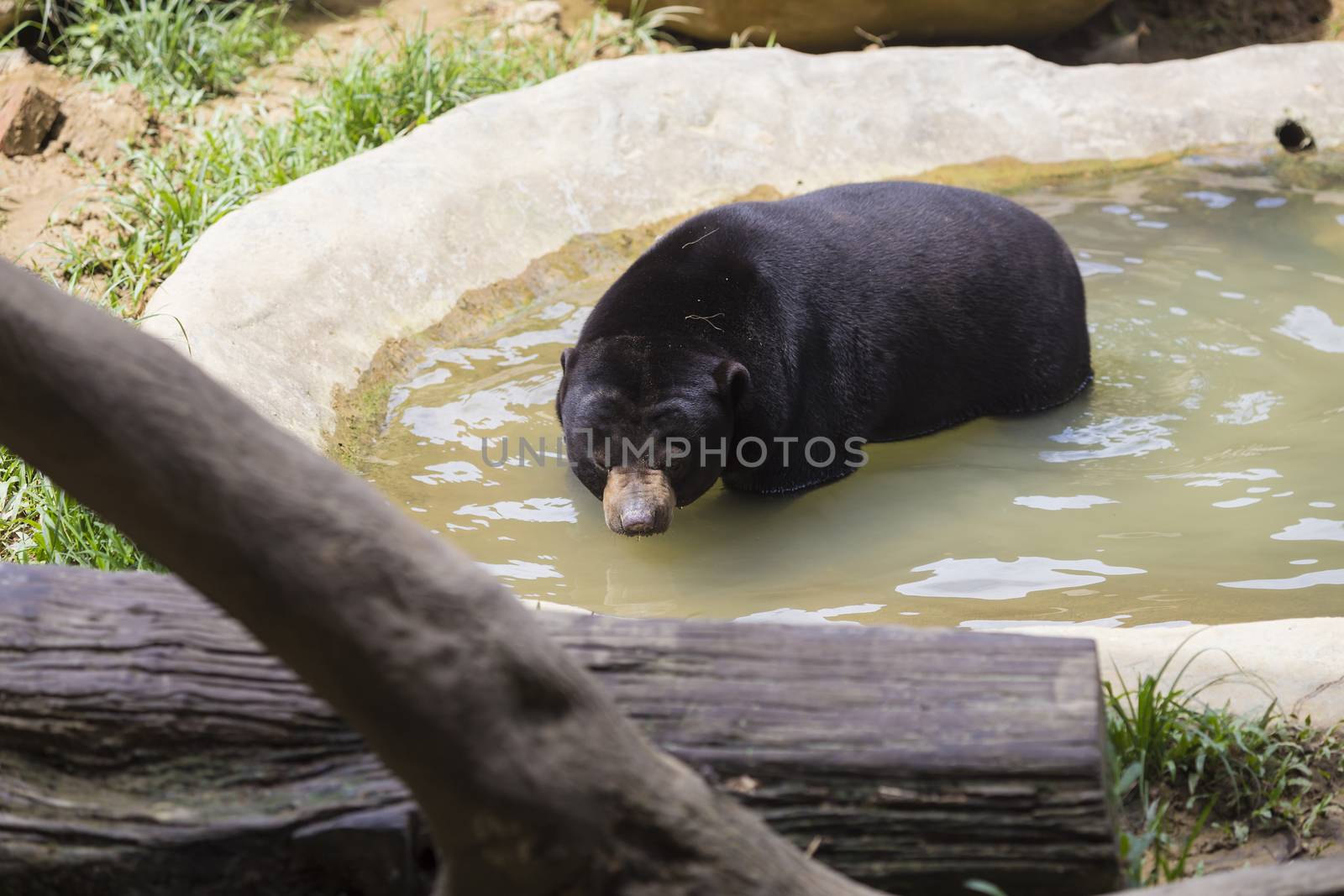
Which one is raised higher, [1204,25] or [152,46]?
[152,46]

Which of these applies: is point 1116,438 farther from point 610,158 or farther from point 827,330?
point 610,158

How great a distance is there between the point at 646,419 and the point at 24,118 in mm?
4135

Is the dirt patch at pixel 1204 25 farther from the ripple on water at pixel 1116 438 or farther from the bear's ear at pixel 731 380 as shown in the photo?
the bear's ear at pixel 731 380

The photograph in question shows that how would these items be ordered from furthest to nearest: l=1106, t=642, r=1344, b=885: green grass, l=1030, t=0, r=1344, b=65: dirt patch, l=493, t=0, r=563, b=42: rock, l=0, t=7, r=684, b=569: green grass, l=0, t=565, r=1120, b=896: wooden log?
l=1030, t=0, r=1344, b=65: dirt patch
l=493, t=0, r=563, b=42: rock
l=0, t=7, r=684, b=569: green grass
l=1106, t=642, r=1344, b=885: green grass
l=0, t=565, r=1120, b=896: wooden log

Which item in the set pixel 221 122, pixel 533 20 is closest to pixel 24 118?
pixel 221 122

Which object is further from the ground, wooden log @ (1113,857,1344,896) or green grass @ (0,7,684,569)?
green grass @ (0,7,684,569)

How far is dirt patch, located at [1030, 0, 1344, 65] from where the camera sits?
403 inches

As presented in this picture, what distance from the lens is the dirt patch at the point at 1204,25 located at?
1023 cm

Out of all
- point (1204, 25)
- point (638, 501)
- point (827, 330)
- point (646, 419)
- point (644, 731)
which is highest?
point (1204, 25)

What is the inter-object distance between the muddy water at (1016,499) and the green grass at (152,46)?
272 cm

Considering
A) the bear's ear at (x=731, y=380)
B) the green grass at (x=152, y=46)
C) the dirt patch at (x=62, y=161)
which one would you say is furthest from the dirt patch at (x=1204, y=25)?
the bear's ear at (x=731, y=380)

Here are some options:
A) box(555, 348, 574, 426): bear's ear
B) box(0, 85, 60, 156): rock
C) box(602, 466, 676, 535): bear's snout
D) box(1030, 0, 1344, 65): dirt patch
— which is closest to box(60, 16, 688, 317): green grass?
box(0, 85, 60, 156): rock

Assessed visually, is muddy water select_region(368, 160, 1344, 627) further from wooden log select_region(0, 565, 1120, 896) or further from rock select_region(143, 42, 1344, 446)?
wooden log select_region(0, 565, 1120, 896)

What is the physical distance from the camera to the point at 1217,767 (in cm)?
263
